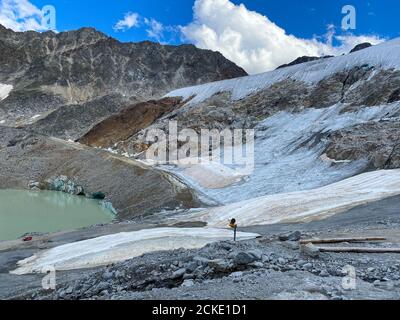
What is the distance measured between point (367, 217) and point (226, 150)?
3479 cm

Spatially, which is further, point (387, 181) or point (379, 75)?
point (379, 75)

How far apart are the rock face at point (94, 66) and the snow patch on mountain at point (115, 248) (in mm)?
112590

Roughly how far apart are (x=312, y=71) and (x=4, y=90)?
95041 millimetres

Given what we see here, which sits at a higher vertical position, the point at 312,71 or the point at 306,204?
the point at 312,71

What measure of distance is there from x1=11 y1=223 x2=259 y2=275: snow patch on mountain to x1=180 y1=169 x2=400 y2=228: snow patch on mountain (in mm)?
5029

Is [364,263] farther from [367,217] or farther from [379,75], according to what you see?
[379,75]

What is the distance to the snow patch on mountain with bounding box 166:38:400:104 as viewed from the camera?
60.3 meters

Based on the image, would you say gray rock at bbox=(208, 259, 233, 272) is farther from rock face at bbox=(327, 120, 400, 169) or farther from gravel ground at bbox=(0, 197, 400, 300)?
rock face at bbox=(327, 120, 400, 169)

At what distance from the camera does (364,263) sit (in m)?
10.8

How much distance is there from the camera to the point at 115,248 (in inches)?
728

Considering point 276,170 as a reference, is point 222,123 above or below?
above

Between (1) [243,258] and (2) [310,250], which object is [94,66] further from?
(1) [243,258]

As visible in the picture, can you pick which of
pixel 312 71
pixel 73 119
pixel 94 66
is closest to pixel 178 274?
pixel 312 71
